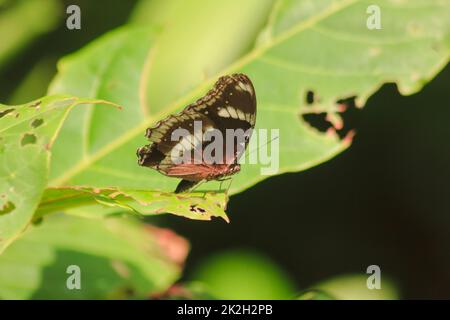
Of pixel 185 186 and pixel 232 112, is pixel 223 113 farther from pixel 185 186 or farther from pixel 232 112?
pixel 185 186

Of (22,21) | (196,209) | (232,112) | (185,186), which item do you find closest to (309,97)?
(232,112)

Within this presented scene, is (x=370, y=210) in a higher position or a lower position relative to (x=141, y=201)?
higher

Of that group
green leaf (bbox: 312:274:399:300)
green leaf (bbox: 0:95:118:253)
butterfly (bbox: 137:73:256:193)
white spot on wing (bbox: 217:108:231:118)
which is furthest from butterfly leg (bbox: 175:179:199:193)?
green leaf (bbox: 312:274:399:300)

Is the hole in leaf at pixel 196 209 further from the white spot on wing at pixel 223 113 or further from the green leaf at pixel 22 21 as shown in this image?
the green leaf at pixel 22 21

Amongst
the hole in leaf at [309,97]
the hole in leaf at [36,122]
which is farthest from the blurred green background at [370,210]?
the hole in leaf at [36,122]

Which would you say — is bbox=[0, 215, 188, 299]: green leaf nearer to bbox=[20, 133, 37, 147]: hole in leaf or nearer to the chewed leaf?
the chewed leaf

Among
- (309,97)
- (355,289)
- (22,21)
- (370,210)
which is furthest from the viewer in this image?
(370,210)
